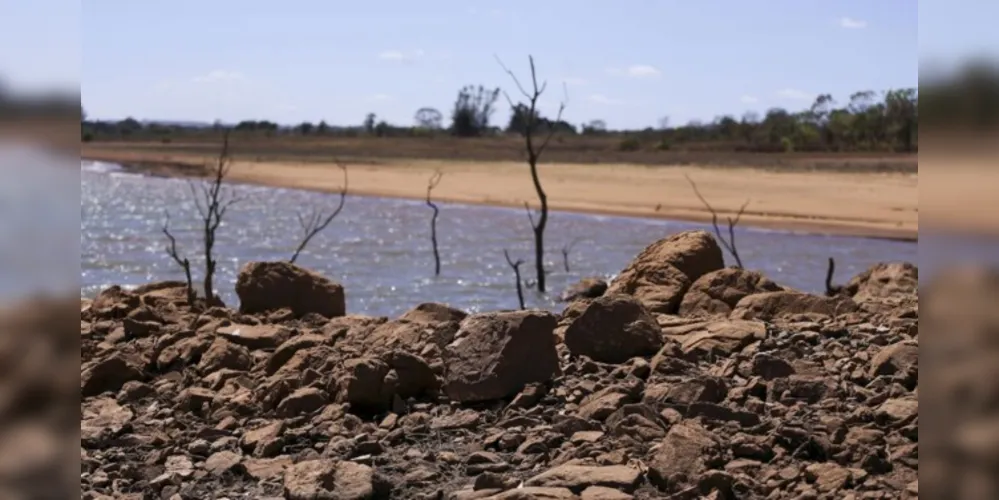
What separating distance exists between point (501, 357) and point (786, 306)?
196 cm

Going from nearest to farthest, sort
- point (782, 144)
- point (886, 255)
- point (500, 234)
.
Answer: point (886, 255), point (500, 234), point (782, 144)

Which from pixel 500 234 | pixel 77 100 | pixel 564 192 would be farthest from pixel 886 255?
pixel 77 100

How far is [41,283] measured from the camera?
1.47 meters

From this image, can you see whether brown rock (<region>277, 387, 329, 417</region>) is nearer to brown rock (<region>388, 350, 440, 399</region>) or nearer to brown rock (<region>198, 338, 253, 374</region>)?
brown rock (<region>388, 350, 440, 399</region>)

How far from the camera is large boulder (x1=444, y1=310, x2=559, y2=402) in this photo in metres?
4.33

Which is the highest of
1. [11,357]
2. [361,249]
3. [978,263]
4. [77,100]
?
[77,100]

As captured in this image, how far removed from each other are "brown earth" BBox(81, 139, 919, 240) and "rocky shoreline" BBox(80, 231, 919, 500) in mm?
15760

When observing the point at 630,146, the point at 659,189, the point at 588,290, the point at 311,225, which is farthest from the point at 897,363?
the point at 630,146

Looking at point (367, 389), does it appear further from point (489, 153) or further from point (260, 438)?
point (489, 153)

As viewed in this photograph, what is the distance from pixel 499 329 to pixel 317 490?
1.29 m

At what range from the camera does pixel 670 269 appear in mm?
6559

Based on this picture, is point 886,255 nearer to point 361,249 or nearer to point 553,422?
point 361,249

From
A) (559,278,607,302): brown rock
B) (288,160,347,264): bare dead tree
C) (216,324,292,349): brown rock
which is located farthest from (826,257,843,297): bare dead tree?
(216,324,292,349): brown rock

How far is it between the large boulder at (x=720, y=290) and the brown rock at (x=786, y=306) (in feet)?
0.55
